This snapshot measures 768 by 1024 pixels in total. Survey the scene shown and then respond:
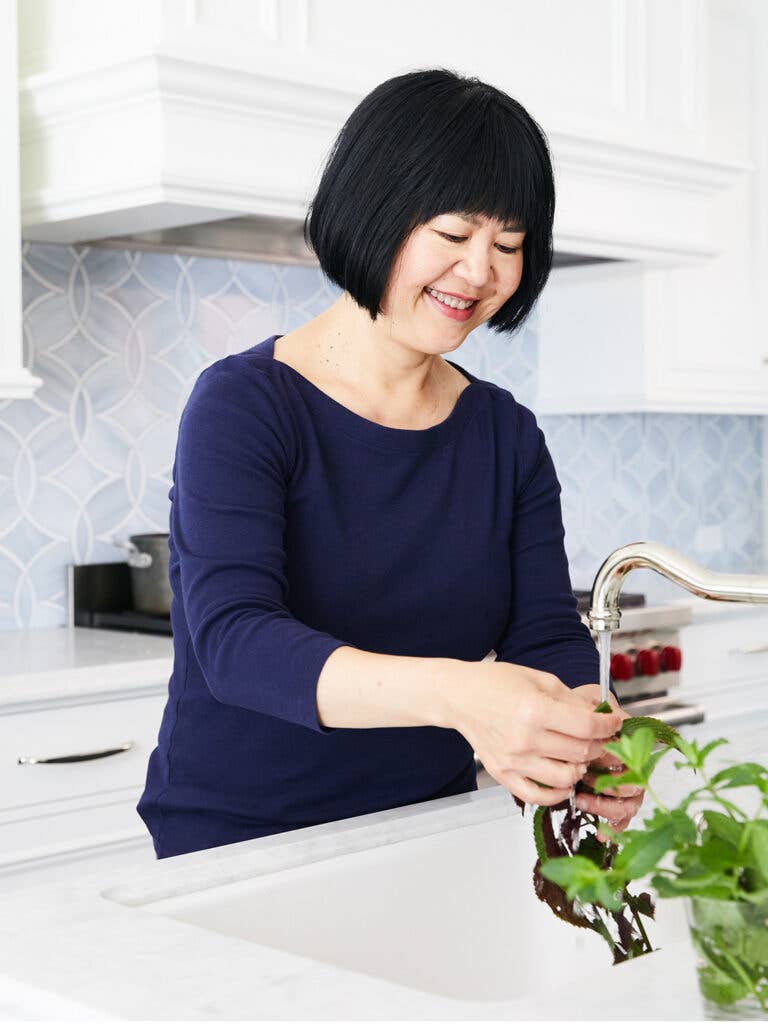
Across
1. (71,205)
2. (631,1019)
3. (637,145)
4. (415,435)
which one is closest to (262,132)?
(71,205)

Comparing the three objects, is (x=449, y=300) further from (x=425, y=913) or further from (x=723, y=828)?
(x=723, y=828)

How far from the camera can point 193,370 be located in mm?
2764

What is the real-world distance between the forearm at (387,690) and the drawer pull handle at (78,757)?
3.53 feet

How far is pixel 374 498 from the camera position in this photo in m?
1.29

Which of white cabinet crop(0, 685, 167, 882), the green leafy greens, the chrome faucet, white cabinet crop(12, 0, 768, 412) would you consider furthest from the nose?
white cabinet crop(0, 685, 167, 882)

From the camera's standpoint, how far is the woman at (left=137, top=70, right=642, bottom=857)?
46.1 inches

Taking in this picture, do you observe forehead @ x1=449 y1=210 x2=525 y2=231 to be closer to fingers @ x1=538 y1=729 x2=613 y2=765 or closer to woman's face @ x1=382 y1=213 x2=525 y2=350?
woman's face @ x1=382 y1=213 x2=525 y2=350

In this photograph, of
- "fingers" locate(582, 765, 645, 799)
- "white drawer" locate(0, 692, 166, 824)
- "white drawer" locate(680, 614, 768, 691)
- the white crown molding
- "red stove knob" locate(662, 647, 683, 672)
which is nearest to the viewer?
"fingers" locate(582, 765, 645, 799)

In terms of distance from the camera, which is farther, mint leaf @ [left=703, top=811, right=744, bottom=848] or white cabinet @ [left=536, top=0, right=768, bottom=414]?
white cabinet @ [left=536, top=0, right=768, bottom=414]

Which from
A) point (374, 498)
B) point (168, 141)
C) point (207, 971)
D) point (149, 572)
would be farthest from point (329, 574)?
point (149, 572)

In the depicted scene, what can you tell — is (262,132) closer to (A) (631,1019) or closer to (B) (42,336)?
(B) (42,336)

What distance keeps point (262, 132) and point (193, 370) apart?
25.6 inches

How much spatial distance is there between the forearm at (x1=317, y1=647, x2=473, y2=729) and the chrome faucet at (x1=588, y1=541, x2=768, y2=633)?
0.11m

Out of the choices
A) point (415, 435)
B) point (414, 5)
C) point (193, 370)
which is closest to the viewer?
point (415, 435)
